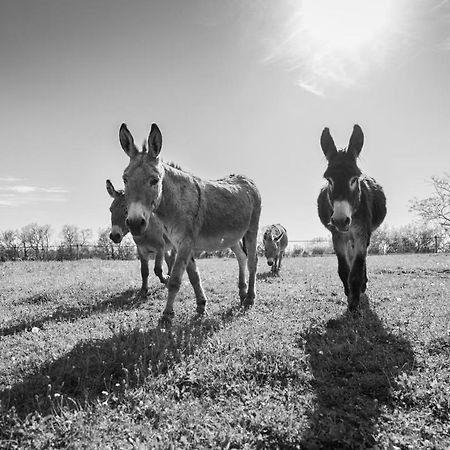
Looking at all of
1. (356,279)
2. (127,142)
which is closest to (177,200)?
(127,142)

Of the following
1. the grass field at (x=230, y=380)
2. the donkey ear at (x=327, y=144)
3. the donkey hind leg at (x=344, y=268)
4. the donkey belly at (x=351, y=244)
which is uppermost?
the donkey ear at (x=327, y=144)

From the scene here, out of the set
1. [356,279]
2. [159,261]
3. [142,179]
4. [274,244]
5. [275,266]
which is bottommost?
[275,266]

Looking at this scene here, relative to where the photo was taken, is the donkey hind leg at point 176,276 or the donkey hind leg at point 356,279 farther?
the donkey hind leg at point 356,279

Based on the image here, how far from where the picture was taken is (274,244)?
55.3 feet

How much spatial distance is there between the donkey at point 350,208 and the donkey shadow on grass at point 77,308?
16.8ft

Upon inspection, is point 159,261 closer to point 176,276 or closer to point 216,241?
point 216,241

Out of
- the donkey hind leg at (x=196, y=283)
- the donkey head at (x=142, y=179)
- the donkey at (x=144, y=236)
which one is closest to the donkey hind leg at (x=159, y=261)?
the donkey at (x=144, y=236)

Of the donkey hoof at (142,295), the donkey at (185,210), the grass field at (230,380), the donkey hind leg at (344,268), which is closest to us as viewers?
the grass field at (230,380)

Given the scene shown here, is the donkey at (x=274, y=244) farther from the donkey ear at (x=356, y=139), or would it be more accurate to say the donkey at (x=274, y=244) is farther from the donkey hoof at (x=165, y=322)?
the donkey hoof at (x=165, y=322)

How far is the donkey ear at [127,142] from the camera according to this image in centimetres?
618

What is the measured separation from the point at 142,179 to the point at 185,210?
1.24 meters

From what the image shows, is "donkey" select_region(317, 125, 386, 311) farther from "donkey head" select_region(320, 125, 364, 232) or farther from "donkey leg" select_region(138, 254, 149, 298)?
"donkey leg" select_region(138, 254, 149, 298)

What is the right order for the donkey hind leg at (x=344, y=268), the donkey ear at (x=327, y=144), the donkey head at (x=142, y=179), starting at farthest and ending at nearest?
1. the donkey hind leg at (x=344, y=268)
2. the donkey ear at (x=327, y=144)
3. the donkey head at (x=142, y=179)

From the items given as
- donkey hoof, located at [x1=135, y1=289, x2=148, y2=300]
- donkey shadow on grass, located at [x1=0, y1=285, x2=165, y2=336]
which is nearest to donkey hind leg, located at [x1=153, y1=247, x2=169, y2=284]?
donkey shadow on grass, located at [x1=0, y1=285, x2=165, y2=336]
